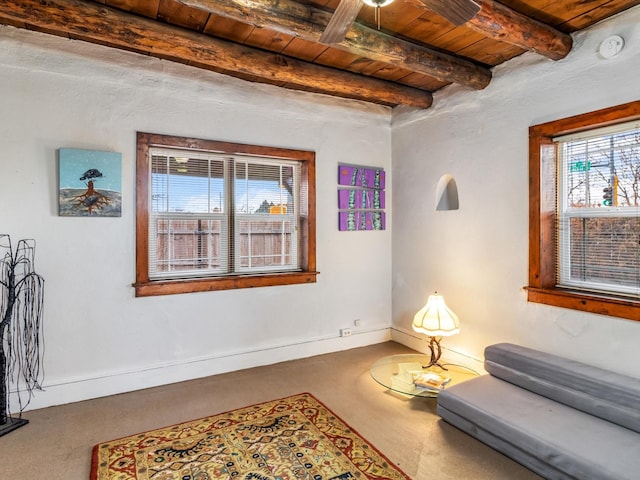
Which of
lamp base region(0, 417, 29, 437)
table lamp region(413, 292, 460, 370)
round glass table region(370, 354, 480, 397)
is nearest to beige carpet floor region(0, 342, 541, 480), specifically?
lamp base region(0, 417, 29, 437)

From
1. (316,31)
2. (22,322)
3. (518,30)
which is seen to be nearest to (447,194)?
(518,30)

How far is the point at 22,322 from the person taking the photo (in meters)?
2.76

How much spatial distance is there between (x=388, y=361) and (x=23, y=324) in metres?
3.02

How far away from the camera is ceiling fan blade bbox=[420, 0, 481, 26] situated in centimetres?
162

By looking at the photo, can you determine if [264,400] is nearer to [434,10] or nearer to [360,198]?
[360,198]

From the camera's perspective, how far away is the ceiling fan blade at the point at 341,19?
1618 mm

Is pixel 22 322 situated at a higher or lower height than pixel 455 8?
lower

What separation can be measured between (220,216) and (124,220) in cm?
85

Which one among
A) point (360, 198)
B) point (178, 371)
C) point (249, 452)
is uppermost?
A: point (360, 198)

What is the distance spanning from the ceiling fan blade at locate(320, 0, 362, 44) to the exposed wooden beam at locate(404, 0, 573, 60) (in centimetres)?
54

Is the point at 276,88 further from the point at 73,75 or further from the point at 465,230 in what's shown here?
the point at 465,230

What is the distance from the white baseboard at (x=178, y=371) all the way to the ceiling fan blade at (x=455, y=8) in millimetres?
3129

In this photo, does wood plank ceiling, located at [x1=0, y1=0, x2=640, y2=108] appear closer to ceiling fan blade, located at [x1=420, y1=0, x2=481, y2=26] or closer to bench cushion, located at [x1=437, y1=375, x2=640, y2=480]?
ceiling fan blade, located at [x1=420, y1=0, x2=481, y2=26]

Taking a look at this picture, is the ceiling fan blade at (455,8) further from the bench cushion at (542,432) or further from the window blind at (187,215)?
the window blind at (187,215)
